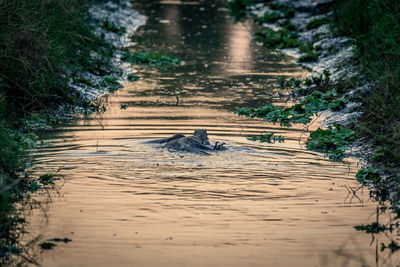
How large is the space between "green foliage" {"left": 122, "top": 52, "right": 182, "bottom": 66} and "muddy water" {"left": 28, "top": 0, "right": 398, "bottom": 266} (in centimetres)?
345

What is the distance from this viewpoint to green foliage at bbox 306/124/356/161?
30.9 ft

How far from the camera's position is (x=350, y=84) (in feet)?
40.9

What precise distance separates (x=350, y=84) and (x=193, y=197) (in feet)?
18.7

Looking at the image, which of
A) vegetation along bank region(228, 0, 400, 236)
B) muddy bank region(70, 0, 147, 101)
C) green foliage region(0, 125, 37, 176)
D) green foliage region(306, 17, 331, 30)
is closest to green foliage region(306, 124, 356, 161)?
vegetation along bank region(228, 0, 400, 236)

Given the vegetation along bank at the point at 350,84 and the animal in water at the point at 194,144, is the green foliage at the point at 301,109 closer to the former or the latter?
the vegetation along bank at the point at 350,84

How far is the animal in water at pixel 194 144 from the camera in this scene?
916cm

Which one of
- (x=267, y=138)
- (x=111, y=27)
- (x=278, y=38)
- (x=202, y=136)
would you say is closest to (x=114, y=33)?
(x=111, y=27)

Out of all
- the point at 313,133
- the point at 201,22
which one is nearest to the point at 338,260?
the point at 313,133

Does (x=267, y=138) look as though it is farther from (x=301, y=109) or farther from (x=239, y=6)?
(x=239, y=6)

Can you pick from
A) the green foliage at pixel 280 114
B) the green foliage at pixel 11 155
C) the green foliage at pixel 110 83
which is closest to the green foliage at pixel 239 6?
the green foliage at pixel 110 83

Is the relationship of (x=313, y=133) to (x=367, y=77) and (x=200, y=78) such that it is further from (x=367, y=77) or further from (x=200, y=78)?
(x=200, y=78)

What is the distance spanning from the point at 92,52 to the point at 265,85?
3814 mm

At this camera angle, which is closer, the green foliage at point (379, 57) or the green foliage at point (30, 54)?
the green foliage at point (379, 57)

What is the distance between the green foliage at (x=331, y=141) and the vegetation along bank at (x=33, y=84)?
3.44m
